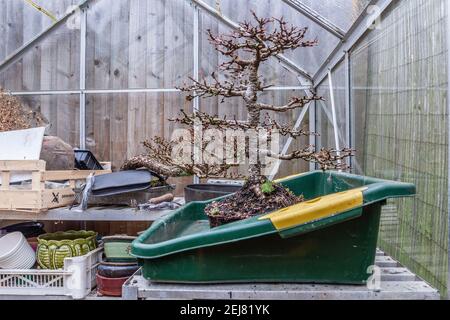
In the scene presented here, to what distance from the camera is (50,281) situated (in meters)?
1.97

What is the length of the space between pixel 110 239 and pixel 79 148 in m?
0.79

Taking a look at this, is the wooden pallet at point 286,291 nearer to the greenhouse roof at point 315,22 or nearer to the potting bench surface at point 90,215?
the greenhouse roof at point 315,22

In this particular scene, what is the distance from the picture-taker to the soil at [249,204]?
38.5 inches

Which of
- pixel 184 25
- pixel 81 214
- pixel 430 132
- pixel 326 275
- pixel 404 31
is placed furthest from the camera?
pixel 184 25

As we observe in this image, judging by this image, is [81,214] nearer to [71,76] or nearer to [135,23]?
[71,76]

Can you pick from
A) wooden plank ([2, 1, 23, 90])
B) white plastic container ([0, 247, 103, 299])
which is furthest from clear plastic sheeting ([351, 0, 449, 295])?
wooden plank ([2, 1, 23, 90])

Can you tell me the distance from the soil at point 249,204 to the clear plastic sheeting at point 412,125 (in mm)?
300

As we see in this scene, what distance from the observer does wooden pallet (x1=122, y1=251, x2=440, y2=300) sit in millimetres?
768

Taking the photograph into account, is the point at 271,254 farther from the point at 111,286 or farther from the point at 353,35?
the point at 111,286

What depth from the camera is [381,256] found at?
1032 mm

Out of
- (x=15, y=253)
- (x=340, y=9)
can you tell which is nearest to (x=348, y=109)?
(x=340, y=9)

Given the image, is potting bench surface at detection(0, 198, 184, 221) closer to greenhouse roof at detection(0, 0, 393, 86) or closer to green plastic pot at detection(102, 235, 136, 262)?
green plastic pot at detection(102, 235, 136, 262)

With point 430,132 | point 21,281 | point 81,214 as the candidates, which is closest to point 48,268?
point 21,281

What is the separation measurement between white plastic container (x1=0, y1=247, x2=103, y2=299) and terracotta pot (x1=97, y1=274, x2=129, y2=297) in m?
0.09
